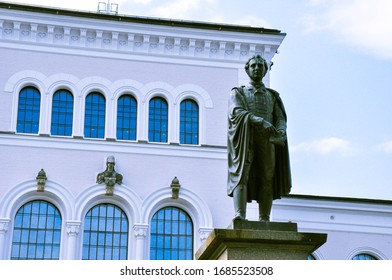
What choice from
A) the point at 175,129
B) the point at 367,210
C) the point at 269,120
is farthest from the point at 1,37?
the point at 269,120

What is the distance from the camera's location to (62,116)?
27.3 meters

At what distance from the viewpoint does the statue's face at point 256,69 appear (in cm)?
1085

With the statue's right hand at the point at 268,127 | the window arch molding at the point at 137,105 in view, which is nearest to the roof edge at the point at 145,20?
the window arch molding at the point at 137,105

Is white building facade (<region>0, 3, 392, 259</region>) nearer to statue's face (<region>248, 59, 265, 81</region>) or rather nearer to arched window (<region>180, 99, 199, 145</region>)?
arched window (<region>180, 99, 199, 145</region>)

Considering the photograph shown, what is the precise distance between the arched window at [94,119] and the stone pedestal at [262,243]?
17837 mm

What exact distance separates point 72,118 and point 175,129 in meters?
3.52

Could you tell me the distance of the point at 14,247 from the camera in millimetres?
25594

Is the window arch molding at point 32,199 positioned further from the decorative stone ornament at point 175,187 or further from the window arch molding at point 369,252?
the window arch molding at point 369,252

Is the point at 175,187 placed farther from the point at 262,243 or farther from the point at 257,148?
the point at 262,243

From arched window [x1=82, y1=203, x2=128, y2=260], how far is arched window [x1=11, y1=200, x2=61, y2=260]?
955mm

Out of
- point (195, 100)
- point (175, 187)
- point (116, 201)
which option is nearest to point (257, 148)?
point (175, 187)

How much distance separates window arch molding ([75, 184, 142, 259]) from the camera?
2606 cm

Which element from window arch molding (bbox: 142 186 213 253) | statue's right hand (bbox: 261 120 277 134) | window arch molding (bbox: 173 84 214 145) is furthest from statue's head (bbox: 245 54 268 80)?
window arch molding (bbox: 173 84 214 145)
